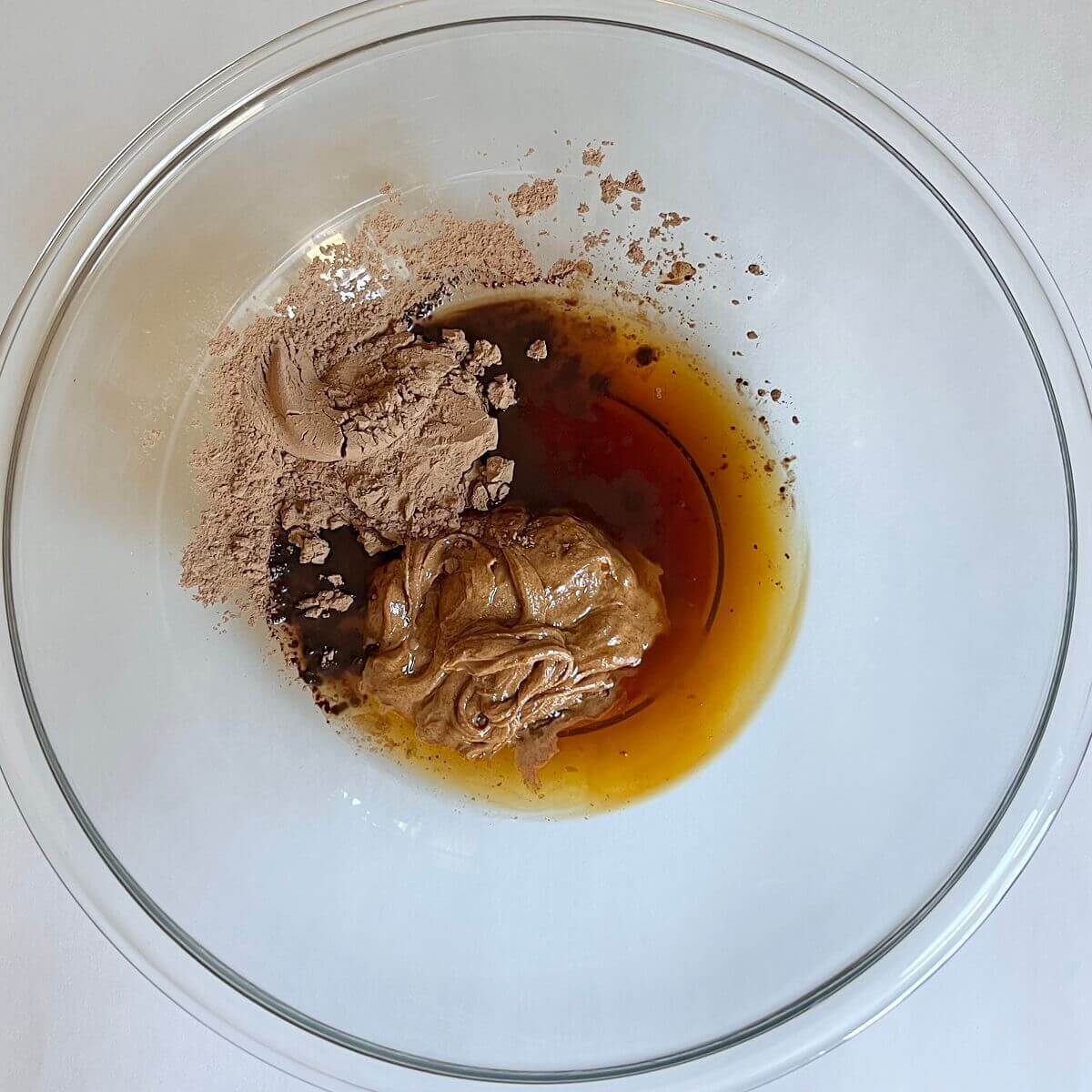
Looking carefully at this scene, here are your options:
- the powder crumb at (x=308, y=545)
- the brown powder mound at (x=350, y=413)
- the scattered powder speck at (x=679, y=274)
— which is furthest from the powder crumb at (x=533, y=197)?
the powder crumb at (x=308, y=545)

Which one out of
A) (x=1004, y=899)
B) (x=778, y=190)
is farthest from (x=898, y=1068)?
(x=778, y=190)

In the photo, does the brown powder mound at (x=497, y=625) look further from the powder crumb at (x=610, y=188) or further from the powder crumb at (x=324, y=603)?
the powder crumb at (x=610, y=188)

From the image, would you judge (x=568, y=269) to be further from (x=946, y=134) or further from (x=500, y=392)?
(x=946, y=134)

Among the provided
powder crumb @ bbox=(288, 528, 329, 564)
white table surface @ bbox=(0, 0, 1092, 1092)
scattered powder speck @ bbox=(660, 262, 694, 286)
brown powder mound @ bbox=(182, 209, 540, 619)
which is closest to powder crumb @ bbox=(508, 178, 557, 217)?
brown powder mound @ bbox=(182, 209, 540, 619)

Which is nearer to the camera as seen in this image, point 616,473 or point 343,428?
point 343,428

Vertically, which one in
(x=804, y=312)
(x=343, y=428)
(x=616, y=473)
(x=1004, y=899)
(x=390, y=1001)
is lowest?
(x=390, y=1001)

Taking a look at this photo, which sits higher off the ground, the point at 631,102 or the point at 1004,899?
the point at 631,102

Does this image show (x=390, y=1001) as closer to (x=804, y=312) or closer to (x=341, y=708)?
(x=341, y=708)

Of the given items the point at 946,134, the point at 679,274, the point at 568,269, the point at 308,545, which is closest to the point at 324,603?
the point at 308,545
